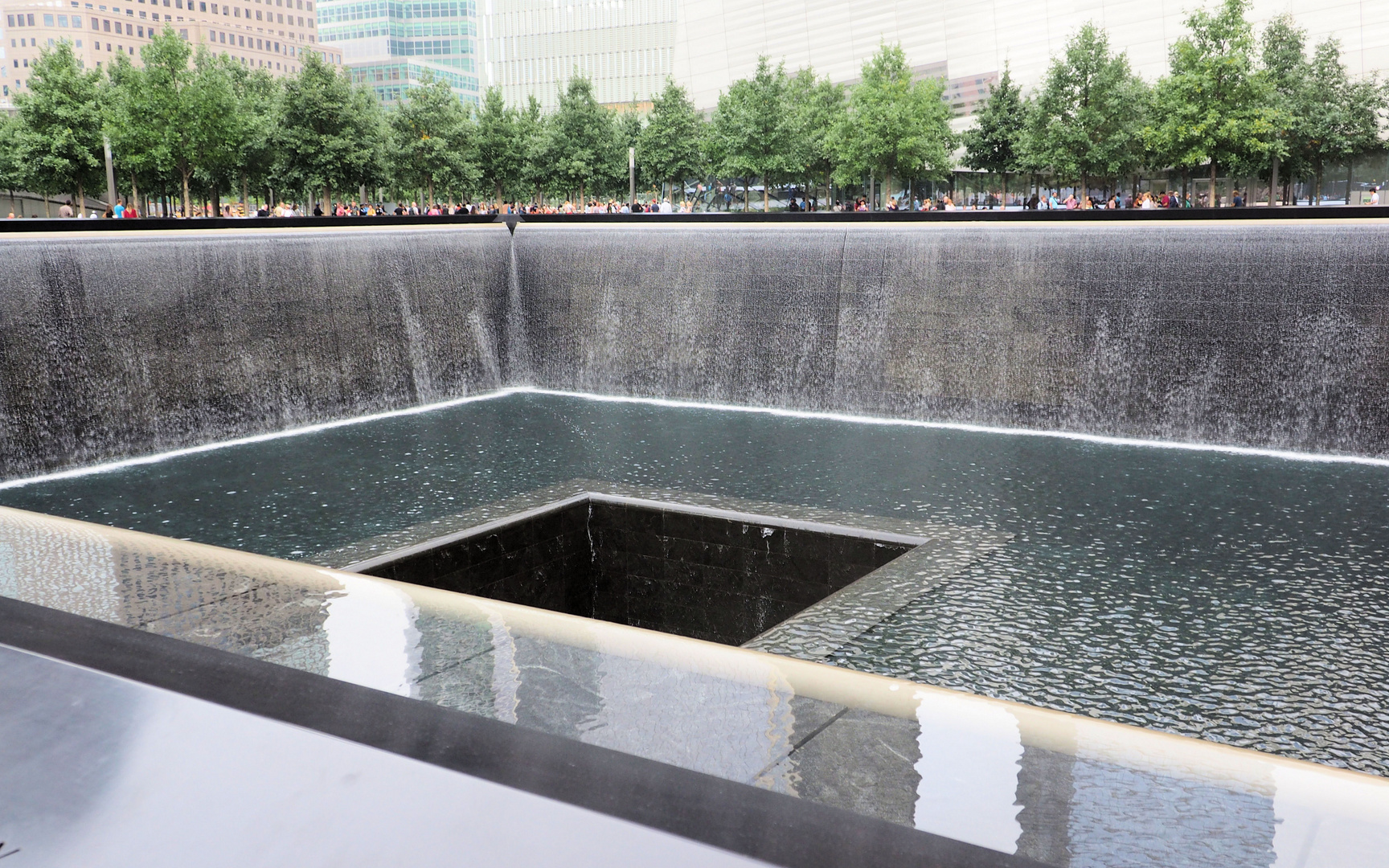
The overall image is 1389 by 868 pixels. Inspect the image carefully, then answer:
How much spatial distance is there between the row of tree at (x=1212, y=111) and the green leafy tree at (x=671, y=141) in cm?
965

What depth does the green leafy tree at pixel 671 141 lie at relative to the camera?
107ft

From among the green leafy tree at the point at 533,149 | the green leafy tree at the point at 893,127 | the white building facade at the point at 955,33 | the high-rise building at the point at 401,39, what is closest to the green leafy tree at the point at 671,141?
the green leafy tree at the point at 533,149

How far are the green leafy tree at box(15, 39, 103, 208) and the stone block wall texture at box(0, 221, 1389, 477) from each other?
804 inches

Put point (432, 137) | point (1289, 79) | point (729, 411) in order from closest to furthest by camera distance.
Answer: point (729, 411)
point (1289, 79)
point (432, 137)

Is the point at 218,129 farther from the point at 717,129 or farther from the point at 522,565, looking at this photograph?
the point at 522,565

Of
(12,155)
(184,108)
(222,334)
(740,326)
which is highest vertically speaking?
(184,108)

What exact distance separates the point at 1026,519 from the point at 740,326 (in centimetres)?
634

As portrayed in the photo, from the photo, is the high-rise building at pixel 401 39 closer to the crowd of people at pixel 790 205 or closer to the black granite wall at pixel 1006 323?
the crowd of people at pixel 790 205

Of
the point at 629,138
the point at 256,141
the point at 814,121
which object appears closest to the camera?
the point at 256,141

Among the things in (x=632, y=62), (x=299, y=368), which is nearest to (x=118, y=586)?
(x=299, y=368)

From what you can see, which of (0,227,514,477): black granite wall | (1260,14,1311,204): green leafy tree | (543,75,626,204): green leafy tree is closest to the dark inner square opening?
(0,227,514,477): black granite wall

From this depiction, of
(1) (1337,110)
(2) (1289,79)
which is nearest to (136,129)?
(2) (1289,79)

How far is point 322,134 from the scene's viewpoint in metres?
27.4

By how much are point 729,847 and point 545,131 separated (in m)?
33.7
